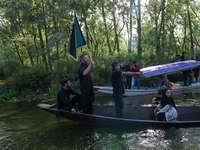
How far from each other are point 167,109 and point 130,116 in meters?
1.71

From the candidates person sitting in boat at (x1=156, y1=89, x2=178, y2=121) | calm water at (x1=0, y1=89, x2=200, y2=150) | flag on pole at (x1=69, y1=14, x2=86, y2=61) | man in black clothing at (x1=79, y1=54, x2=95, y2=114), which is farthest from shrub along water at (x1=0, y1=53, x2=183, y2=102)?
person sitting in boat at (x1=156, y1=89, x2=178, y2=121)

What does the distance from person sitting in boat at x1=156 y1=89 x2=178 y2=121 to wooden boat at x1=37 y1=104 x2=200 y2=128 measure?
0.71 feet

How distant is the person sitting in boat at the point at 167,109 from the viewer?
513cm

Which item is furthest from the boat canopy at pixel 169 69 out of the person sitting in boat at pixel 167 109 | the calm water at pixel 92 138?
the calm water at pixel 92 138

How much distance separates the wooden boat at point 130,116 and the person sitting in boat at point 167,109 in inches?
8.6

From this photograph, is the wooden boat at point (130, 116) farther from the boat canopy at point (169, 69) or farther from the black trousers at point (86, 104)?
the boat canopy at point (169, 69)

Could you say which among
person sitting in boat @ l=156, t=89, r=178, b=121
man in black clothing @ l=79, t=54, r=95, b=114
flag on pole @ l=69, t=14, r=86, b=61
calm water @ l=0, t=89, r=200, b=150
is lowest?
calm water @ l=0, t=89, r=200, b=150

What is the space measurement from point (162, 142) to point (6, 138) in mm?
4613

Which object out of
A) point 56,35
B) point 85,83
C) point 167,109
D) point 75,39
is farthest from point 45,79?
point 167,109

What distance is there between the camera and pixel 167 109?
5.25 meters

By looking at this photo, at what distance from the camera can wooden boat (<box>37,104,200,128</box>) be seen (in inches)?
202

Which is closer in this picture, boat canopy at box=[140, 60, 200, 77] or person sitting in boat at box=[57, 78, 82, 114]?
person sitting in boat at box=[57, 78, 82, 114]

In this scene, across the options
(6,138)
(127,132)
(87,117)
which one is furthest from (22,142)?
(127,132)

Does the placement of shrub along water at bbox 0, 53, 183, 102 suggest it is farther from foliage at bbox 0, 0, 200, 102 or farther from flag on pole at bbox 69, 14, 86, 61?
flag on pole at bbox 69, 14, 86, 61
